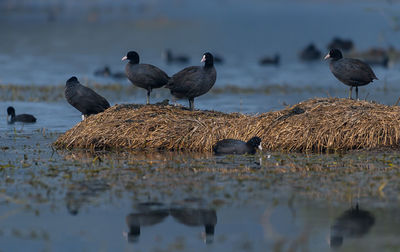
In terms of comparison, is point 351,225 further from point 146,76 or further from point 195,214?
point 146,76

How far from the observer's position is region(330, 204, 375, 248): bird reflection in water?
1093 centimetres

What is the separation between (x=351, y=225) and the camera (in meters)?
11.5

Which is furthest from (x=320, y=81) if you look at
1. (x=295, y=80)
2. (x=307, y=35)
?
(x=307, y=35)

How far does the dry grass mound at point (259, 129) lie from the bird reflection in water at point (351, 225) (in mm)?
5652

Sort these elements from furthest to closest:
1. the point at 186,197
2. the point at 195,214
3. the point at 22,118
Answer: the point at 22,118
the point at 186,197
the point at 195,214

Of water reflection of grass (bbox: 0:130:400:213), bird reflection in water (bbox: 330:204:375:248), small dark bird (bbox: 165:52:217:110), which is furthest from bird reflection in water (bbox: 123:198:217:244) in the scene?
small dark bird (bbox: 165:52:217:110)

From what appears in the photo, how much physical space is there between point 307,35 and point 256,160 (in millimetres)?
60090

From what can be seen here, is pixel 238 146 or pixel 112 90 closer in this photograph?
pixel 238 146

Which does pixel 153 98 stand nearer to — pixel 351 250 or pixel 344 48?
pixel 351 250

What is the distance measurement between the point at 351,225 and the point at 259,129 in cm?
702

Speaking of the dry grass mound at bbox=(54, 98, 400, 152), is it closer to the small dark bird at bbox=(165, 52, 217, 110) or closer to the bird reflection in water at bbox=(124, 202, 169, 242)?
the small dark bird at bbox=(165, 52, 217, 110)

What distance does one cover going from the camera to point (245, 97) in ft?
98.3

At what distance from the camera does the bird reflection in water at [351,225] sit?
1093cm

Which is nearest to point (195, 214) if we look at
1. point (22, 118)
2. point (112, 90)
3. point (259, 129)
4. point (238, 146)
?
point (238, 146)
